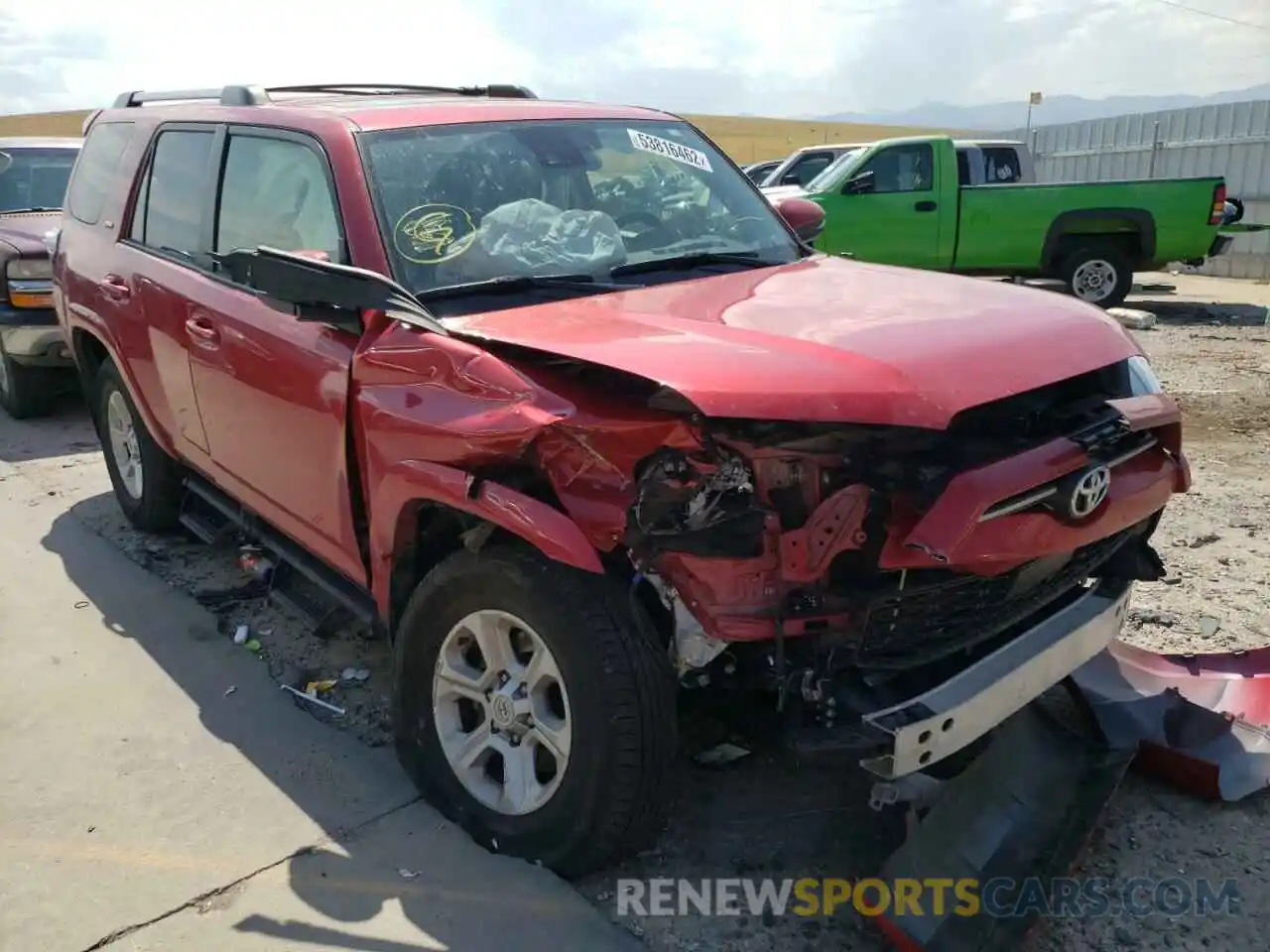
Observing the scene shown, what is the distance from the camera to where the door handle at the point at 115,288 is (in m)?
4.60

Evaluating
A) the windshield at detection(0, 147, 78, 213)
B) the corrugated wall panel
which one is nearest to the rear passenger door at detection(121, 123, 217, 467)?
the windshield at detection(0, 147, 78, 213)

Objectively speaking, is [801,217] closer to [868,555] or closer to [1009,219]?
[868,555]

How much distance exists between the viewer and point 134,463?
5258mm

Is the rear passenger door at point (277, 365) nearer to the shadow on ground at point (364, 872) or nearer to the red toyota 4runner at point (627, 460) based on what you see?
the red toyota 4runner at point (627, 460)

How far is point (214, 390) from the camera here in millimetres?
3908

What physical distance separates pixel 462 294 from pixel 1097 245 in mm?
10441

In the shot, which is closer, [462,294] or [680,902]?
[680,902]

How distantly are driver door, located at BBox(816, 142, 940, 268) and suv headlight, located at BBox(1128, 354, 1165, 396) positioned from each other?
863 cm

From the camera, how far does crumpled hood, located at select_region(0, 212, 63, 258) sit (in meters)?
7.33

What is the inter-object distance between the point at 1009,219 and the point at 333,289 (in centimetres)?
1028

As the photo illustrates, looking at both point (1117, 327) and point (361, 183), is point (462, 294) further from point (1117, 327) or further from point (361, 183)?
point (1117, 327)

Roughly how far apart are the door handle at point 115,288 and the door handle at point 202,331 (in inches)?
30.3

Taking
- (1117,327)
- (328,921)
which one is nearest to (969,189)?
(1117,327)

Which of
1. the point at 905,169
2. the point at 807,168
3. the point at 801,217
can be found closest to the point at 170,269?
the point at 801,217
